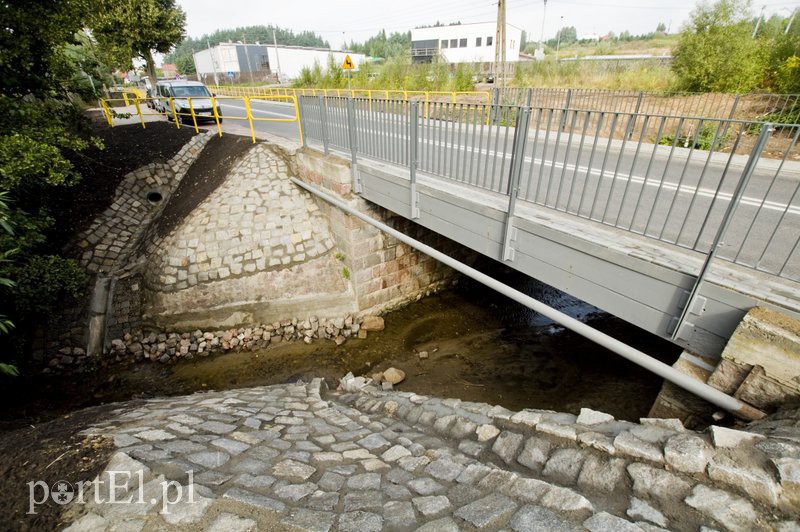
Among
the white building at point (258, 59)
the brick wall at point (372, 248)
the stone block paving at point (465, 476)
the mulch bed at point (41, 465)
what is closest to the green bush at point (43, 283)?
the mulch bed at point (41, 465)

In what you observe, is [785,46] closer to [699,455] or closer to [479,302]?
[479,302]

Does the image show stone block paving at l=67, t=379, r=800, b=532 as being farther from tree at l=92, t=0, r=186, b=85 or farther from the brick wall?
tree at l=92, t=0, r=186, b=85

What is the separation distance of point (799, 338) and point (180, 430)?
5.09 m

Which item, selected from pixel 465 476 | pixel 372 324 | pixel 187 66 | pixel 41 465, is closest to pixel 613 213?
pixel 465 476

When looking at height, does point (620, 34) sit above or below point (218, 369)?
above

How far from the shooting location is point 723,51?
12.7m

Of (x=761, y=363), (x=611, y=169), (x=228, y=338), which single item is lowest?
(x=228, y=338)

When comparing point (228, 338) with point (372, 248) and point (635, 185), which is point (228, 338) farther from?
point (635, 185)

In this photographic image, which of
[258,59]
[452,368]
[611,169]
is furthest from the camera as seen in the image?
[258,59]

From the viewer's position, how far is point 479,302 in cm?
966

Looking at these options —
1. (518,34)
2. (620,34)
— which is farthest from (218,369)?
(620,34)

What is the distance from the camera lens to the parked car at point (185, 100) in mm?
14438

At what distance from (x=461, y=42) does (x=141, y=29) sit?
46.7m

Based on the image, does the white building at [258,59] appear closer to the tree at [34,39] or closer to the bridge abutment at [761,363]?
the tree at [34,39]
